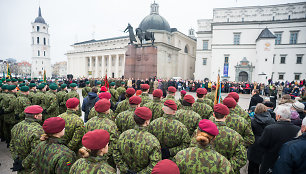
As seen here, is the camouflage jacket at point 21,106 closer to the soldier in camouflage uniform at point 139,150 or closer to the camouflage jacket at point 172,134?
the soldier in camouflage uniform at point 139,150

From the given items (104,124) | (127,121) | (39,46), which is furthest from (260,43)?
(39,46)

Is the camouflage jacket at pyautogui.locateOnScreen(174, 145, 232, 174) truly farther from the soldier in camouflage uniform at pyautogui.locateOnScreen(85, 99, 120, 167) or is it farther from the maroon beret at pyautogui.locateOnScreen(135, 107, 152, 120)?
the soldier in camouflage uniform at pyautogui.locateOnScreen(85, 99, 120, 167)

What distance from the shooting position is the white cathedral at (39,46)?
79812 millimetres

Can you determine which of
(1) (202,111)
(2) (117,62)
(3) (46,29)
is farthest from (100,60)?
(1) (202,111)

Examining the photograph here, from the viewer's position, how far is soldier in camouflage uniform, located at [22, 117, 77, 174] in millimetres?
2252

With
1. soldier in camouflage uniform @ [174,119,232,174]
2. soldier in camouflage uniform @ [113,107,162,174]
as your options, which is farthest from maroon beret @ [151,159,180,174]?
soldier in camouflage uniform @ [113,107,162,174]

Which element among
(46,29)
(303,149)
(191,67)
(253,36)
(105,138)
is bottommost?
(303,149)

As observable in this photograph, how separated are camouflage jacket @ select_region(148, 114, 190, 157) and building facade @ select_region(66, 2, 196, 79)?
121 ft

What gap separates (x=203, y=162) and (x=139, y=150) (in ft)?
3.06

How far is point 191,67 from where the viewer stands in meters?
57.8

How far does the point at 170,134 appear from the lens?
10.1 ft

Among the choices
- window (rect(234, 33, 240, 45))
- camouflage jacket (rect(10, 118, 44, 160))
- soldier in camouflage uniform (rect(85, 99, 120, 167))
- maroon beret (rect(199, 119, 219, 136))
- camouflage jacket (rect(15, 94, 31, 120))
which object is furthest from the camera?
window (rect(234, 33, 240, 45))

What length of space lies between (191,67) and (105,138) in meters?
58.0

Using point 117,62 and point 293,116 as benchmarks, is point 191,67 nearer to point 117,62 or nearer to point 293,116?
point 117,62
